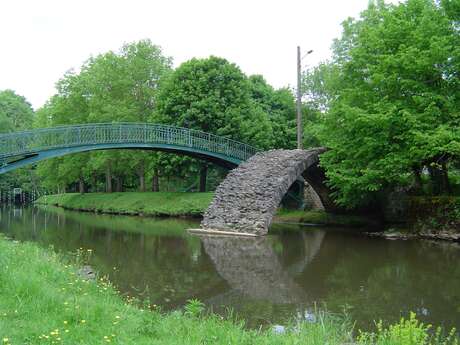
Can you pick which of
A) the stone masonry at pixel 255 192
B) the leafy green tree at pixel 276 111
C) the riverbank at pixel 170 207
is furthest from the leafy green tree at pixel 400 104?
the leafy green tree at pixel 276 111

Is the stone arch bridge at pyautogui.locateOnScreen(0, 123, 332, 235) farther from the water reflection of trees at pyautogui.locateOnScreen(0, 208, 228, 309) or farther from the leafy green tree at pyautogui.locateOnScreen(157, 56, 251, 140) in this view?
the leafy green tree at pyautogui.locateOnScreen(157, 56, 251, 140)

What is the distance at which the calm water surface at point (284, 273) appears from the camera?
8.07 metres

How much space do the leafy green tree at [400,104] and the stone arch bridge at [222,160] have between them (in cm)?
253

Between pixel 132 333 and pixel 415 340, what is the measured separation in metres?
2.76

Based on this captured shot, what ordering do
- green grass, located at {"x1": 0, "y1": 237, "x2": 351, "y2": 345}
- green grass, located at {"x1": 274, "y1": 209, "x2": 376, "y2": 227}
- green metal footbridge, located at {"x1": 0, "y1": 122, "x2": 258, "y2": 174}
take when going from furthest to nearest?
1. green grass, located at {"x1": 274, "y1": 209, "x2": 376, "y2": 227}
2. green metal footbridge, located at {"x1": 0, "y1": 122, "x2": 258, "y2": 174}
3. green grass, located at {"x1": 0, "y1": 237, "x2": 351, "y2": 345}

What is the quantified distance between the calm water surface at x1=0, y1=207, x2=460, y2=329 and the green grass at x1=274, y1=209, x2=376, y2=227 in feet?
15.0

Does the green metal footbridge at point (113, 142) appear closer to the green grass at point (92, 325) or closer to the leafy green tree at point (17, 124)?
the green grass at point (92, 325)

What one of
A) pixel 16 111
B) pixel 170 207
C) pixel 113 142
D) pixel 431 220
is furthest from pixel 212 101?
pixel 16 111

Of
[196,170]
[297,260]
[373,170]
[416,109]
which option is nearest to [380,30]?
[416,109]

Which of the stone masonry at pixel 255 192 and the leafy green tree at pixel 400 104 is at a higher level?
the leafy green tree at pixel 400 104

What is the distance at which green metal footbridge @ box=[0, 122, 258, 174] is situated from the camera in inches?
777

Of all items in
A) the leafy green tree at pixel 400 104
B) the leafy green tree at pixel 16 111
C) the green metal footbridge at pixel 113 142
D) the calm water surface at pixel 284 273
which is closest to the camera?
the calm water surface at pixel 284 273

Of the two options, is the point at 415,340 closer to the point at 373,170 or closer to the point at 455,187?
the point at 373,170

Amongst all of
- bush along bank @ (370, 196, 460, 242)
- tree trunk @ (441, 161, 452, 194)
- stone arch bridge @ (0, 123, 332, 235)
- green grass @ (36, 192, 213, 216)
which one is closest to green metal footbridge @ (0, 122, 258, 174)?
stone arch bridge @ (0, 123, 332, 235)
